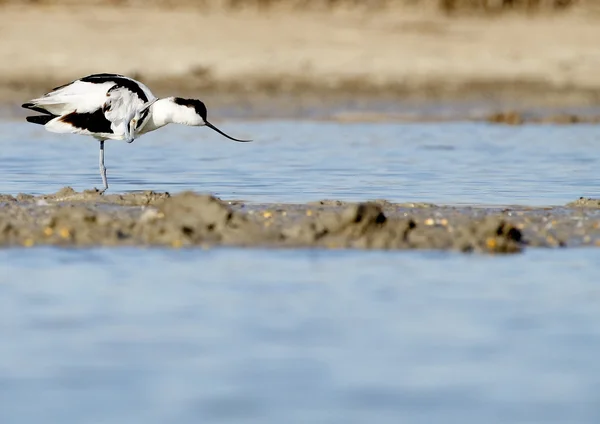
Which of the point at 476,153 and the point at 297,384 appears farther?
→ the point at 476,153

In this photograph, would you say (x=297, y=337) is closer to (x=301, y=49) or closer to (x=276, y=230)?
(x=276, y=230)

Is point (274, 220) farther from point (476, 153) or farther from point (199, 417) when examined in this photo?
point (476, 153)

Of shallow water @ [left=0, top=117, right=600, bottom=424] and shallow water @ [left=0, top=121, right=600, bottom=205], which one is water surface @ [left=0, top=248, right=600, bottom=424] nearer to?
shallow water @ [left=0, top=117, right=600, bottom=424]

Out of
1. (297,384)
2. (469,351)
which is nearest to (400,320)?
(469,351)

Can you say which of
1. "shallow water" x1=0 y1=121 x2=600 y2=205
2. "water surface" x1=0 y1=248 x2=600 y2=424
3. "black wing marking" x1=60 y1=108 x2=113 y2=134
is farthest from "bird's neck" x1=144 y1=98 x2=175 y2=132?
"water surface" x1=0 y1=248 x2=600 y2=424

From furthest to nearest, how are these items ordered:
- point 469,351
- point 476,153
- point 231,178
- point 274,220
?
1. point 476,153
2. point 231,178
3. point 274,220
4. point 469,351

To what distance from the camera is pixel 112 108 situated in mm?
11281

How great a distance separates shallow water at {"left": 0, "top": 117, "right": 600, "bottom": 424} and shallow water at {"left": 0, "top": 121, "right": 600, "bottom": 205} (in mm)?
3510

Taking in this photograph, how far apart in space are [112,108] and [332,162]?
14.5 ft

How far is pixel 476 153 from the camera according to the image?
53.7 feet

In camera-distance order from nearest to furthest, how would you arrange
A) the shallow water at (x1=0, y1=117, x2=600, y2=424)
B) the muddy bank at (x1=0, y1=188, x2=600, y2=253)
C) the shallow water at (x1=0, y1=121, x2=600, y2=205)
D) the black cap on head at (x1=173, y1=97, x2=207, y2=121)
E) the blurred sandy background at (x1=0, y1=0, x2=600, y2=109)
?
the shallow water at (x1=0, y1=117, x2=600, y2=424) → the muddy bank at (x1=0, y1=188, x2=600, y2=253) → the black cap on head at (x1=173, y1=97, x2=207, y2=121) → the shallow water at (x1=0, y1=121, x2=600, y2=205) → the blurred sandy background at (x1=0, y1=0, x2=600, y2=109)

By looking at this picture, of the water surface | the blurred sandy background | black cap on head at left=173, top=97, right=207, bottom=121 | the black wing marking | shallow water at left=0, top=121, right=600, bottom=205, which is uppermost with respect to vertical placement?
the blurred sandy background

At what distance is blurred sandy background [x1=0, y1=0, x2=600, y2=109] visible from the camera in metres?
22.1

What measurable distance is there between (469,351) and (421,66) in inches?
673
